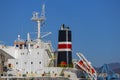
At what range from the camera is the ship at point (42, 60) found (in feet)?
166

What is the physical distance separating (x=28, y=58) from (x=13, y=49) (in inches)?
139

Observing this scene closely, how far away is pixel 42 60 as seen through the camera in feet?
172

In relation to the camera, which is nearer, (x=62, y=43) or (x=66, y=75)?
(x=66, y=75)

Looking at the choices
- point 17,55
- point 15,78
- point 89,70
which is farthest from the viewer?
point 17,55

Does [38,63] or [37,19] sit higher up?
[37,19]

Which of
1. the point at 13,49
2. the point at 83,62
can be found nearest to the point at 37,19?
the point at 13,49

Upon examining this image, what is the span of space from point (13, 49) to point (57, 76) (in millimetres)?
10295

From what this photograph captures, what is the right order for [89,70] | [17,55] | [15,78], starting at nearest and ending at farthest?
[15,78] → [89,70] → [17,55]

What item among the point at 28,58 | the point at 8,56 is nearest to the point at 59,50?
the point at 28,58

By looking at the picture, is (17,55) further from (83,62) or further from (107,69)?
(107,69)

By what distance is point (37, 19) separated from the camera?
5628 cm

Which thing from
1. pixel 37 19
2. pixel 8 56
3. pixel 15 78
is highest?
pixel 37 19

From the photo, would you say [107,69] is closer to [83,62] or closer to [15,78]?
[83,62]

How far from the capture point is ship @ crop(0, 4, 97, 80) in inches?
1987
